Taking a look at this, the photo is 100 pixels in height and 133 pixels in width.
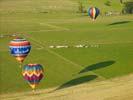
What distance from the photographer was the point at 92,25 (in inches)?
2753

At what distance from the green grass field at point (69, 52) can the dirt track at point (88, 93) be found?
1613mm

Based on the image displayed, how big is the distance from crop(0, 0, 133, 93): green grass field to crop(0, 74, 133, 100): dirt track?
1613mm

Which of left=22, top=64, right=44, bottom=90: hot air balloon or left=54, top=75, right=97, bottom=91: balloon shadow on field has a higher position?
left=22, top=64, right=44, bottom=90: hot air balloon

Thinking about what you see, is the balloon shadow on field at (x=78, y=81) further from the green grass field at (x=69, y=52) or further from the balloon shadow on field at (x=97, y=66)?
the balloon shadow on field at (x=97, y=66)

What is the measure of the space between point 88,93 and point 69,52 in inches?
633

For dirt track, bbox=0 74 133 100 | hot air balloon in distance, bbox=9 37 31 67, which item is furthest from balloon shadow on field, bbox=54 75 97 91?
hot air balloon in distance, bbox=9 37 31 67

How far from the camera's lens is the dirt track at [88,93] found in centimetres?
2783

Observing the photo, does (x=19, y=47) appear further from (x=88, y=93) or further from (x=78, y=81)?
(x=88, y=93)

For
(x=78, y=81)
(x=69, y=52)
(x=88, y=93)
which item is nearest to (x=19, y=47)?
(x=78, y=81)

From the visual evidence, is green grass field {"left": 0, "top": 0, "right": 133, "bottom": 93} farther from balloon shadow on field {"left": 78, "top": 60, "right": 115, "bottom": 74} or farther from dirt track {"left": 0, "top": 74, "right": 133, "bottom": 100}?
dirt track {"left": 0, "top": 74, "right": 133, "bottom": 100}

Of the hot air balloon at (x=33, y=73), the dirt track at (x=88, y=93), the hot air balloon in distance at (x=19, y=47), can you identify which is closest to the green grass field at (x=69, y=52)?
the dirt track at (x=88, y=93)

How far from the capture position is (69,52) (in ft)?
146

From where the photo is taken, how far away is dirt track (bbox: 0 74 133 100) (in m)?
27.8

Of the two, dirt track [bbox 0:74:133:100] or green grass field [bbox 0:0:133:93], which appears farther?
green grass field [bbox 0:0:133:93]
